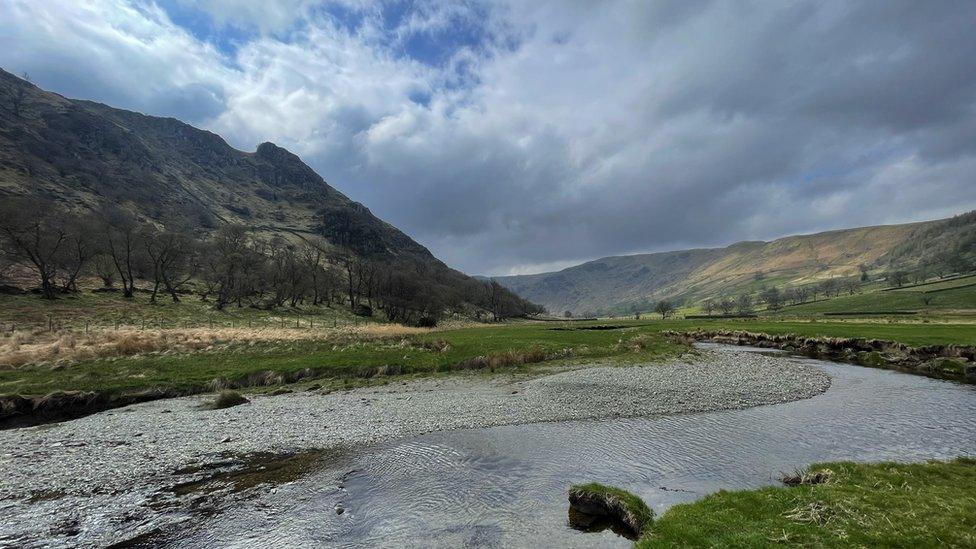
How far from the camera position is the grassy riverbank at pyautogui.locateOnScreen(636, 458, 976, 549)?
28.0 feet

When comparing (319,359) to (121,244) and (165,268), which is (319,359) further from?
(121,244)

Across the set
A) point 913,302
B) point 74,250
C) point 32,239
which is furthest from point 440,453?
point 913,302

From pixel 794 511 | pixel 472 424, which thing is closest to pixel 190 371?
pixel 472 424

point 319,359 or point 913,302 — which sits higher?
point 913,302

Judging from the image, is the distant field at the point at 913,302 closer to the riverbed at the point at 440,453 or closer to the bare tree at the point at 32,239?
the riverbed at the point at 440,453

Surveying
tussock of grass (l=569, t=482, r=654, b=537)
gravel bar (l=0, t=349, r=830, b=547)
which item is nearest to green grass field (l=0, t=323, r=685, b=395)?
gravel bar (l=0, t=349, r=830, b=547)

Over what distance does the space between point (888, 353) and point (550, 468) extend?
47780 mm

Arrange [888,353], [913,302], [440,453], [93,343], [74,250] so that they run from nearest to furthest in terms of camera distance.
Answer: [440,453] → [93,343] → [888,353] → [74,250] → [913,302]

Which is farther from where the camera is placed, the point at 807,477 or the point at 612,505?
the point at 807,477

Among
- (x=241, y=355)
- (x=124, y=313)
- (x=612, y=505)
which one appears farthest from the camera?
(x=124, y=313)

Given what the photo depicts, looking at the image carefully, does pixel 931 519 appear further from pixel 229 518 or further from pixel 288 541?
pixel 229 518

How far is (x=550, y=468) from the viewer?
52.3ft

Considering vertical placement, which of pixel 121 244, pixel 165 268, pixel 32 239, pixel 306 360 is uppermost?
pixel 121 244

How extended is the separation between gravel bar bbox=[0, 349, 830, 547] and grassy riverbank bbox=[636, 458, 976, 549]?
473 inches
